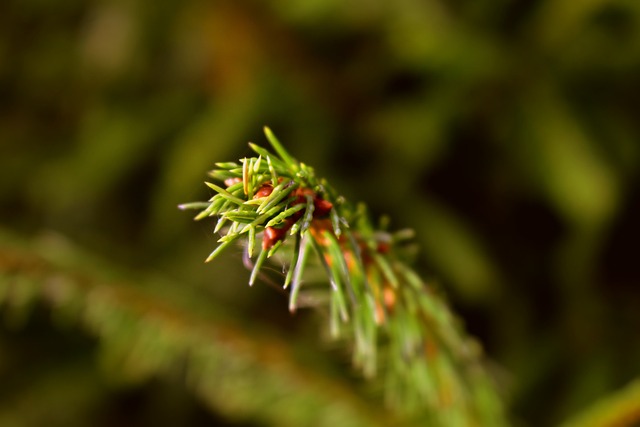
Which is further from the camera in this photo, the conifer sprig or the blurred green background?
the blurred green background

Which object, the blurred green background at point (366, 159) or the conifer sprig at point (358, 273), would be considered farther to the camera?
the blurred green background at point (366, 159)

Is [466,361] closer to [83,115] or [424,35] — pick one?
[424,35]

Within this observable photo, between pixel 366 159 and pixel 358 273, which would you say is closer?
pixel 358 273

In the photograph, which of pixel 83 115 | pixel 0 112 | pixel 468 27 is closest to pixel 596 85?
pixel 468 27
